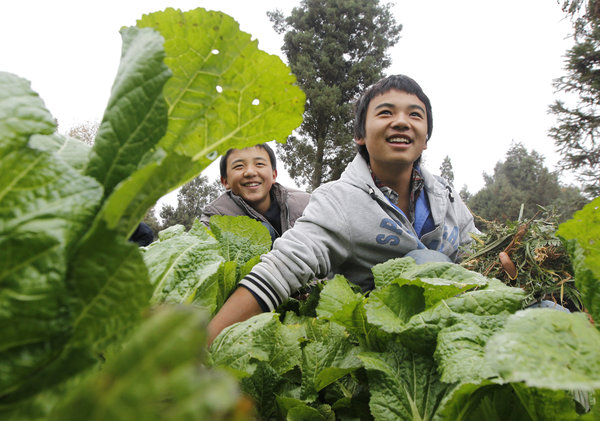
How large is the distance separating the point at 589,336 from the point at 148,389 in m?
0.47

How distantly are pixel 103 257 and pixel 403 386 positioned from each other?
1.91 feet

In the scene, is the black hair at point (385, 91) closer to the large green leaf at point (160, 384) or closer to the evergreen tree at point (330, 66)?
the large green leaf at point (160, 384)

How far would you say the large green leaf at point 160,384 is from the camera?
0.18m

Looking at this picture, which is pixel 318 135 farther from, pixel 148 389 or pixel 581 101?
pixel 148 389

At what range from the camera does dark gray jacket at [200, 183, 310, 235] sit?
3758 mm

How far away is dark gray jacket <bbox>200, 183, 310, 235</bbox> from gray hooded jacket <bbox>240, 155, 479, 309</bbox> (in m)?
1.72

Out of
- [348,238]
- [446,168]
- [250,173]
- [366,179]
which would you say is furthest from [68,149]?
[446,168]

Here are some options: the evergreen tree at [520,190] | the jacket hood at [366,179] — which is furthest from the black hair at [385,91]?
the evergreen tree at [520,190]

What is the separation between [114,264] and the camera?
35 cm

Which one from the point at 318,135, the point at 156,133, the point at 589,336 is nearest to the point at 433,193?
the point at 589,336

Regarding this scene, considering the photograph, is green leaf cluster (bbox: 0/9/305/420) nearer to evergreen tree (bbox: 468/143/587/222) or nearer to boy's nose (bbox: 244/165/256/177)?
boy's nose (bbox: 244/165/256/177)

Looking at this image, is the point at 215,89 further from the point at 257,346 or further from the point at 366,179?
the point at 366,179

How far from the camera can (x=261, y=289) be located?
1.13 meters

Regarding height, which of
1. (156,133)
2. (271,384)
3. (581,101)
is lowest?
(271,384)
